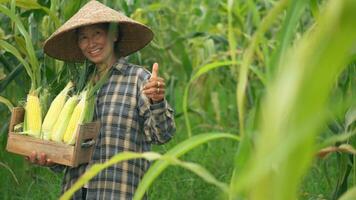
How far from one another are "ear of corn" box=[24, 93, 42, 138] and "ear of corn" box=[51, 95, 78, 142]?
0.06 metres

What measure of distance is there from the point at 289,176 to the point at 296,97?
0.32 feet

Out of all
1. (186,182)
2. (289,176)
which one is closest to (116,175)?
(186,182)

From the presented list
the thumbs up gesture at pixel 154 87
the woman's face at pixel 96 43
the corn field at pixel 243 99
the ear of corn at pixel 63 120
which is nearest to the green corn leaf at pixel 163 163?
the corn field at pixel 243 99

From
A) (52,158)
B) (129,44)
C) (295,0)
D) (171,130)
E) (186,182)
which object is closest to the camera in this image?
(295,0)

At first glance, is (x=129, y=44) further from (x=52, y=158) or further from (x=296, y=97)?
(x=296, y=97)

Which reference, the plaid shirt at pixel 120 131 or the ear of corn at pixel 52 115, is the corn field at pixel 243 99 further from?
the plaid shirt at pixel 120 131

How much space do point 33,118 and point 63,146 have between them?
6.7 inches

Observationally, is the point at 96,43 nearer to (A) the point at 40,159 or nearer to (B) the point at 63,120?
(B) the point at 63,120

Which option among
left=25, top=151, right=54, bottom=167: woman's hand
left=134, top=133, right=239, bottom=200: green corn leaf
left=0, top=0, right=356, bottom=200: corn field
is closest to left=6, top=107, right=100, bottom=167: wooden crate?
left=25, top=151, right=54, bottom=167: woman's hand

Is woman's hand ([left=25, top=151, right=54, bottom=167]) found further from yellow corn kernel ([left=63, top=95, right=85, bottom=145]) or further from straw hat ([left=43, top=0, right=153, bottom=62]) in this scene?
straw hat ([left=43, top=0, right=153, bottom=62])

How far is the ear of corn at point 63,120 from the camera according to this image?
1.77m

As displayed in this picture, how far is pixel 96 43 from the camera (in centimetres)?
189

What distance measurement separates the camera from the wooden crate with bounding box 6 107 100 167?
1.70 meters

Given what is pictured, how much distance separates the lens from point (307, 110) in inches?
20.7
